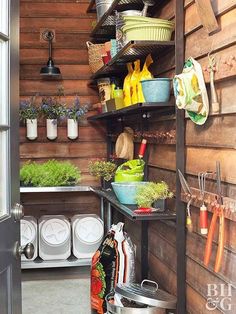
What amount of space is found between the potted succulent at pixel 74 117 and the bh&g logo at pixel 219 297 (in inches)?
99.6

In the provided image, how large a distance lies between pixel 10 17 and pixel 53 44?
2668 millimetres

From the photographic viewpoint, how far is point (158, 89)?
7.96 ft

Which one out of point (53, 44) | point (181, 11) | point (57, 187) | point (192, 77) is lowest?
point (57, 187)

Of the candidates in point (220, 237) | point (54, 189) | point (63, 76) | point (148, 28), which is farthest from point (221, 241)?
point (63, 76)

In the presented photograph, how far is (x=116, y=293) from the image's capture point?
2578 mm

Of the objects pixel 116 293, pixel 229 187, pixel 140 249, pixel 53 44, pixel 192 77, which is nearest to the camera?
pixel 229 187

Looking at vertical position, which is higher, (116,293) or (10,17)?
(10,17)

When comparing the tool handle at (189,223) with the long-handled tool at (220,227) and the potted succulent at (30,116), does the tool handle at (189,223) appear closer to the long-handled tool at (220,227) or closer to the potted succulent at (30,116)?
the long-handled tool at (220,227)

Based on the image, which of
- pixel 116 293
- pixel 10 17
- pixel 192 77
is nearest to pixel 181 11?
pixel 192 77

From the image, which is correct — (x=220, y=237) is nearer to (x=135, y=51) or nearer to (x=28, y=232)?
(x=135, y=51)

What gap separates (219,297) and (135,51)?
147cm

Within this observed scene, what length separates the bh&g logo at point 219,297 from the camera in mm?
1795

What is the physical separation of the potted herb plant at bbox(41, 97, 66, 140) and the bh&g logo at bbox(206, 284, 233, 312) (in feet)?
8.51

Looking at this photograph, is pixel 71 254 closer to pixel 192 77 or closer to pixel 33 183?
pixel 33 183
